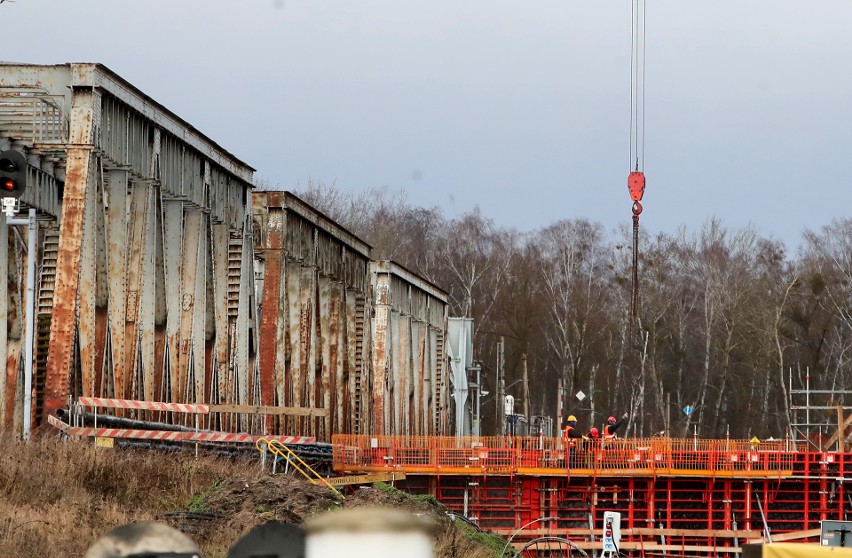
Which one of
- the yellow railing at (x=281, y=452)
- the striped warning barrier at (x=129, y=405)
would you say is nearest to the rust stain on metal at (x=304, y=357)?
the yellow railing at (x=281, y=452)

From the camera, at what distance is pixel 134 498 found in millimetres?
16203

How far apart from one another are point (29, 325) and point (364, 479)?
416 inches

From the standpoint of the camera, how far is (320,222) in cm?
3284

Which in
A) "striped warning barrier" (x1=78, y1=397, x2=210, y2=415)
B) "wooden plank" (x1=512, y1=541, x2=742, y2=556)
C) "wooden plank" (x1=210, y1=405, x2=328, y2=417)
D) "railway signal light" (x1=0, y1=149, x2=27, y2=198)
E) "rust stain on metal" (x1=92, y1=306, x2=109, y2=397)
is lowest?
"wooden plank" (x1=512, y1=541, x2=742, y2=556)

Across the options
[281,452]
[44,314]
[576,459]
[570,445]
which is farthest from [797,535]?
[44,314]

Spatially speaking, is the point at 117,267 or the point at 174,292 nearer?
the point at 117,267

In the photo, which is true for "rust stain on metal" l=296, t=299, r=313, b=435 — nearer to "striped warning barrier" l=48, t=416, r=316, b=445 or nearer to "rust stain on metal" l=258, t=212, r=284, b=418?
"rust stain on metal" l=258, t=212, r=284, b=418

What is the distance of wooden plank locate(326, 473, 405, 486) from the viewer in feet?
80.5

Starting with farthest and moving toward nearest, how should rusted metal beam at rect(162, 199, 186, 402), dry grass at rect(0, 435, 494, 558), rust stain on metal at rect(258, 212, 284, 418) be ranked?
1. rust stain on metal at rect(258, 212, 284, 418)
2. rusted metal beam at rect(162, 199, 186, 402)
3. dry grass at rect(0, 435, 494, 558)

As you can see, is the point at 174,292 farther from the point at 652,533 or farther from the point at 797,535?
the point at 797,535

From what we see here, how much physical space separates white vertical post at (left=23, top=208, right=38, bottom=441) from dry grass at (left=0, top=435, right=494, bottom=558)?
390 millimetres

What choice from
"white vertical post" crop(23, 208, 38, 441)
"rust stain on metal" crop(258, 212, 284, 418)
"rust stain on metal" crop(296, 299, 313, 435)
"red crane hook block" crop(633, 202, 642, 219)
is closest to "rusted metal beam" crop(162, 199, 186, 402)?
"white vertical post" crop(23, 208, 38, 441)

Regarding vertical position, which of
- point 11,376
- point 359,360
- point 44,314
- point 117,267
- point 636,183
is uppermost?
point 636,183

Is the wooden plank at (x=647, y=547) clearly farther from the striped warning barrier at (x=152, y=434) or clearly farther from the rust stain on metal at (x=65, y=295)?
the rust stain on metal at (x=65, y=295)
